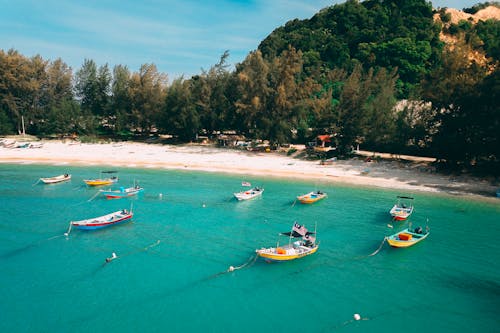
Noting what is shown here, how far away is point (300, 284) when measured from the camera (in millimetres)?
29875

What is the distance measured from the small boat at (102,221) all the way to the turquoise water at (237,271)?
0.66 metres

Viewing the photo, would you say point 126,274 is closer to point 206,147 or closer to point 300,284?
point 300,284

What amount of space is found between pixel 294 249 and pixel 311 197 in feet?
63.6

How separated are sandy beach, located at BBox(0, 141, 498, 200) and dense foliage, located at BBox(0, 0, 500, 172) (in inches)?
201

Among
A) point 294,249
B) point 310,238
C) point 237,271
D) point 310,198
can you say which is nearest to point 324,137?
point 310,198

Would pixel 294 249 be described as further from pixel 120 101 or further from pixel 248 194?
pixel 120 101

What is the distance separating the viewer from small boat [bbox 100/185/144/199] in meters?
54.3

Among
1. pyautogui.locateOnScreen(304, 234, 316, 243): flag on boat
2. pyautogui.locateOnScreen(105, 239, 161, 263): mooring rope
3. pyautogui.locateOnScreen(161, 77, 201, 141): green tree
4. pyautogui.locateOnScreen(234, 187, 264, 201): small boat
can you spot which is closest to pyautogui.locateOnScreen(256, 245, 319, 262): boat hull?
pyautogui.locateOnScreen(304, 234, 316, 243): flag on boat

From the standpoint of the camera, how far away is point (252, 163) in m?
77.6

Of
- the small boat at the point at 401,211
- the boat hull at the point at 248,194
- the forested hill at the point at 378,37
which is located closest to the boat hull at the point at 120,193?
the boat hull at the point at 248,194

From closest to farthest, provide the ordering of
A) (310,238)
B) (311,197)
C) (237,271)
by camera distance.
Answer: (237,271) → (310,238) → (311,197)

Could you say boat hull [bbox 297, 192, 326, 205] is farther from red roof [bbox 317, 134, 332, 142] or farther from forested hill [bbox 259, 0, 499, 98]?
forested hill [bbox 259, 0, 499, 98]

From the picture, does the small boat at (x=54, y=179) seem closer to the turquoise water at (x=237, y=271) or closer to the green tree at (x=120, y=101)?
the turquoise water at (x=237, y=271)

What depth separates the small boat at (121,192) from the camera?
54.3m
